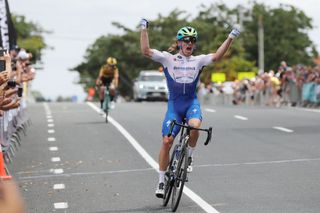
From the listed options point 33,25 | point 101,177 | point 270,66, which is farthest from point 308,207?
point 33,25

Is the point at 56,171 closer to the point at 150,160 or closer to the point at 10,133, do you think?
the point at 150,160

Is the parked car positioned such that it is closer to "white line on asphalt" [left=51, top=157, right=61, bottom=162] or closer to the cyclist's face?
"white line on asphalt" [left=51, top=157, right=61, bottom=162]

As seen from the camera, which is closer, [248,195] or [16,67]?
[248,195]

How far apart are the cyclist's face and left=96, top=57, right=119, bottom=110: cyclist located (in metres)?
15.4

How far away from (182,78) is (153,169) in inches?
Result: 176

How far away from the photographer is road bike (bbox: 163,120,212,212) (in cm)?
944

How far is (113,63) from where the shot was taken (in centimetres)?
2569

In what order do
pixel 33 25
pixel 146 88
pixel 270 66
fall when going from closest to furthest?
pixel 146 88 < pixel 270 66 < pixel 33 25

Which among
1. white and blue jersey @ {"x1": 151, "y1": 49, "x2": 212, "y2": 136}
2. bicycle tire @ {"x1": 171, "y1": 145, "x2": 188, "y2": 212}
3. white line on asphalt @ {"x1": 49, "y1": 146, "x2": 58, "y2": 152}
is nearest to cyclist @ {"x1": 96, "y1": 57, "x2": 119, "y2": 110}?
white line on asphalt @ {"x1": 49, "y1": 146, "x2": 58, "y2": 152}

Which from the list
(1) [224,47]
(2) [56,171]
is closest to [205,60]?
(1) [224,47]

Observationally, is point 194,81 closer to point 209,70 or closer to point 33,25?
point 209,70

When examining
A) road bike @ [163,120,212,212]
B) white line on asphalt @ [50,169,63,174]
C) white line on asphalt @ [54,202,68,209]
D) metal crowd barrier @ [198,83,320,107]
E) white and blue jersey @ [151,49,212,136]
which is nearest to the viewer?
road bike @ [163,120,212,212]

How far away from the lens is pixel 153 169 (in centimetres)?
1464

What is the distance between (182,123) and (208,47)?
7930 cm
